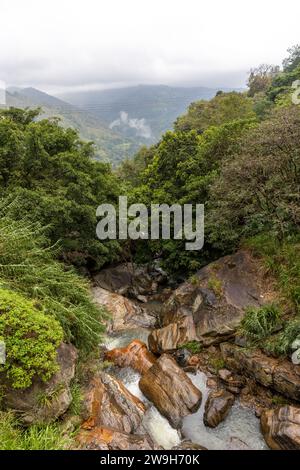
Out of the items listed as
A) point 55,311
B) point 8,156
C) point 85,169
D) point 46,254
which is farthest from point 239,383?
point 8,156

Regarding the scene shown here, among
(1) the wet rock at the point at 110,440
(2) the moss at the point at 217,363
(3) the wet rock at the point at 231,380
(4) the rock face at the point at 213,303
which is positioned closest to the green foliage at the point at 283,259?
(4) the rock face at the point at 213,303

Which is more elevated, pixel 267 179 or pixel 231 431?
pixel 267 179

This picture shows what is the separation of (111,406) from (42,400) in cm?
228

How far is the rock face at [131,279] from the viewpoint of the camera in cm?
1828

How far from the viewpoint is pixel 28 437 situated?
6.09 meters

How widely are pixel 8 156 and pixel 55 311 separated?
8.38 metres

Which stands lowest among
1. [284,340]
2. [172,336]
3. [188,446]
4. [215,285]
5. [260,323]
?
[188,446]

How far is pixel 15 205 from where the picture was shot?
39.6 ft

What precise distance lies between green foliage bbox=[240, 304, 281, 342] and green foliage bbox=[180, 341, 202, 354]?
5.74ft

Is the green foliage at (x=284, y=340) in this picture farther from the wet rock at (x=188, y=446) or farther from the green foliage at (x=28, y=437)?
the green foliage at (x=28, y=437)

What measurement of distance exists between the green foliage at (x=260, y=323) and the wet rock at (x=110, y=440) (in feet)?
15.0

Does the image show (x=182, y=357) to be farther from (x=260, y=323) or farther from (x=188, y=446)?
(x=188, y=446)

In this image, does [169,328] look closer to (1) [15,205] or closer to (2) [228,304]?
(2) [228,304]

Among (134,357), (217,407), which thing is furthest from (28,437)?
(134,357)
